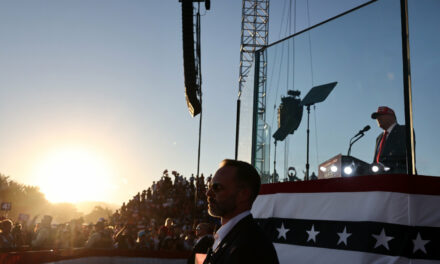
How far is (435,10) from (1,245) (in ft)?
25.3

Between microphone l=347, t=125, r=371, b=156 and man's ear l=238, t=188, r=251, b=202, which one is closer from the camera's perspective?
man's ear l=238, t=188, r=251, b=202

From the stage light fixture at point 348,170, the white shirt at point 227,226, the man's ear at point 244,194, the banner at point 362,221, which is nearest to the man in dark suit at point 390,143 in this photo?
the stage light fixture at point 348,170

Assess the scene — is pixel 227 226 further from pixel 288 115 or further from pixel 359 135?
pixel 288 115

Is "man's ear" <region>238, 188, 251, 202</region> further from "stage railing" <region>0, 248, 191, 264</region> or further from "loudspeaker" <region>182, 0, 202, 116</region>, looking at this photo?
"loudspeaker" <region>182, 0, 202, 116</region>

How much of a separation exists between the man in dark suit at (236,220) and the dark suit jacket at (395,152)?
8.08ft

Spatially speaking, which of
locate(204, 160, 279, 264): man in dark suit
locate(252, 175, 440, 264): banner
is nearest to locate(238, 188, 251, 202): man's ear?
locate(204, 160, 279, 264): man in dark suit

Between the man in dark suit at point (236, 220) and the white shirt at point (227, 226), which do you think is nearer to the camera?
the man in dark suit at point (236, 220)

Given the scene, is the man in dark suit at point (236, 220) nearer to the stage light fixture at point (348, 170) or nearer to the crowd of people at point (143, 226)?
the stage light fixture at point (348, 170)

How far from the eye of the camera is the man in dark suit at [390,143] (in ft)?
12.7

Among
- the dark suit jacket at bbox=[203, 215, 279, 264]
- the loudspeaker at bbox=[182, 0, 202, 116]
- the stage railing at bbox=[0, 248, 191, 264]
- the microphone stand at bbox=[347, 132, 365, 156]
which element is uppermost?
the loudspeaker at bbox=[182, 0, 202, 116]

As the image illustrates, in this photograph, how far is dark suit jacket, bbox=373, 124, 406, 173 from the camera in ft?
12.9

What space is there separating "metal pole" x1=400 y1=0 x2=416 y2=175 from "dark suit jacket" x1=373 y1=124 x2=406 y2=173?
243 millimetres

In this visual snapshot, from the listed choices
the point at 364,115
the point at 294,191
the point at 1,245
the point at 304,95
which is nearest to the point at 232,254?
the point at 294,191

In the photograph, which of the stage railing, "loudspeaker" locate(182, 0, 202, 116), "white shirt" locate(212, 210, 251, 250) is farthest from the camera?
"loudspeaker" locate(182, 0, 202, 116)
